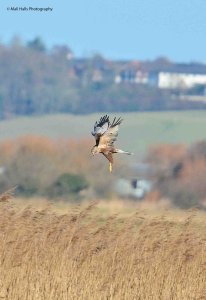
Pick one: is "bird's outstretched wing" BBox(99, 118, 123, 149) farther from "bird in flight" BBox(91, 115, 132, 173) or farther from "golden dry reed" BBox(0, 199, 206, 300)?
"golden dry reed" BBox(0, 199, 206, 300)

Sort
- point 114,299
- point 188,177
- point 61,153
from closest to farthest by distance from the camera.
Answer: point 114,299, point 188,177, point 61,153

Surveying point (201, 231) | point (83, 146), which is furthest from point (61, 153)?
point (201, 231)

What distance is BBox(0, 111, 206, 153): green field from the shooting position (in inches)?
949

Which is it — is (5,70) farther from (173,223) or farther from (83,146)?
(173,223)

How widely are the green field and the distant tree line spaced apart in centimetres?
97

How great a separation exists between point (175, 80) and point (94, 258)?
3358 centimetres

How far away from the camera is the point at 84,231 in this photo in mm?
10602

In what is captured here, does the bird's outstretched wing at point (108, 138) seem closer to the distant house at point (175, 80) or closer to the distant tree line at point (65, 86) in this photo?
the distant tree line at point (65, 86)

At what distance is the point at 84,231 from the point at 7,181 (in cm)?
895

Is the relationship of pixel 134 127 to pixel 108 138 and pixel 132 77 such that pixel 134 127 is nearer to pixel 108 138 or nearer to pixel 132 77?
pixel 108 138

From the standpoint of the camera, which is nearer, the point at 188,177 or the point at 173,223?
the point at 173,223

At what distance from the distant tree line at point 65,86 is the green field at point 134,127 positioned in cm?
97

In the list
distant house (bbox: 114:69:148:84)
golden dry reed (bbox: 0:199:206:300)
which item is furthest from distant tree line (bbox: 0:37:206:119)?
golden dry reed (bbox: 0:199:206:300)

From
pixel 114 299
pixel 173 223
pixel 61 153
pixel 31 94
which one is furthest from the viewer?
pixel 31 94
